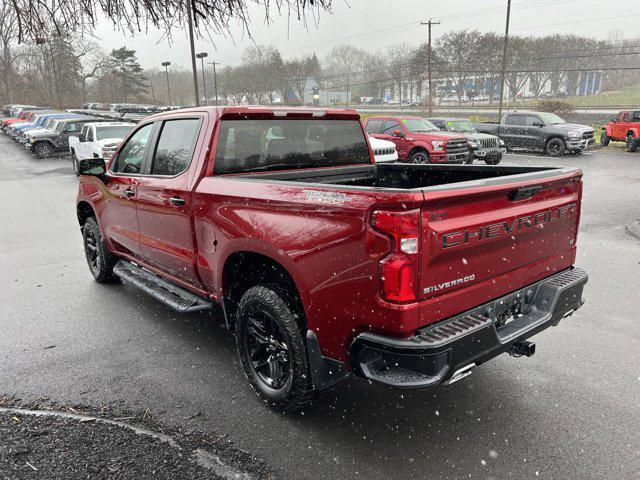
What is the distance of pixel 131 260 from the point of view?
507 centimetres

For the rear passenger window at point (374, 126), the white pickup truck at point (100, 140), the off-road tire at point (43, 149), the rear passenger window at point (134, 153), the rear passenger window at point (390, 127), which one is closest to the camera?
the rear passenger window at point (134, 153)

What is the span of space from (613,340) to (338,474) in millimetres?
2839

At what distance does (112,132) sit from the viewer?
17.0 metres

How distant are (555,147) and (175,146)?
19.5 meters

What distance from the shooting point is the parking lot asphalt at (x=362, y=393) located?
275 cm

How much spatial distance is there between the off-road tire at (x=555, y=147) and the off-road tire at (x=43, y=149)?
22658 millimetres

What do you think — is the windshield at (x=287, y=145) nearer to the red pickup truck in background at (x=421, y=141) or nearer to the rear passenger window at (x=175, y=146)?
the rear passenger window at (x=175, y=146)

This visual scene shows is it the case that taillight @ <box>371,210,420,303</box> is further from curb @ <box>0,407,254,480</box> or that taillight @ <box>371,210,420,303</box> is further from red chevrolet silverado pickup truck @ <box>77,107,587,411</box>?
curb @ <box>0,407,254,480</box>

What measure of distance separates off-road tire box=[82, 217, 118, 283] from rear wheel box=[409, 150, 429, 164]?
12048mm

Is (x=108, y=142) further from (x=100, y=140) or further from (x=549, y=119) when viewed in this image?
(x=549, y=119)

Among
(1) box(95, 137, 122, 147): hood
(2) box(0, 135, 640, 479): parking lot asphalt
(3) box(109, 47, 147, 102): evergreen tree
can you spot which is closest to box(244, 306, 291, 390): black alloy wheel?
(2) box(0, 135, 640, 479): parking lot asphalt

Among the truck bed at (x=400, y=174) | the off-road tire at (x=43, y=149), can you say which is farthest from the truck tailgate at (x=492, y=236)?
the off-road tire at (x=43, y=149)

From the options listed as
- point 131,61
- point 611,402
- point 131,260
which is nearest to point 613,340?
point 611,402

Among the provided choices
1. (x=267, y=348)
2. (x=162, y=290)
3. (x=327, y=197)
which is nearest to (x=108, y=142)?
(x=162, y=290)
